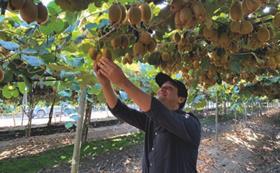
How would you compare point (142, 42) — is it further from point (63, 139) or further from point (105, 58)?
point (63, 139)

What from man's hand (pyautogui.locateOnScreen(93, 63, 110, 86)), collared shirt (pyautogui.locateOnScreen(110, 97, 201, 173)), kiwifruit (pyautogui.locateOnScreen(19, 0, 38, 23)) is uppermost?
kiwifruit (pyautogui.locateOnScreen(19, 0, 38, 23))

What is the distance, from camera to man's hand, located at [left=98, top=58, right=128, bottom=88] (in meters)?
1.78

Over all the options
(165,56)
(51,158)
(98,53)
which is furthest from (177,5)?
(51,158)

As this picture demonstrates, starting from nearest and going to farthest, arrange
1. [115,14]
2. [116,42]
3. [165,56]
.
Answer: [115,14], [116,42], [165,56]

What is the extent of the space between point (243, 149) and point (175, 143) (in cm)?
940

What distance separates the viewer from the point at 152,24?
1938 millimetres

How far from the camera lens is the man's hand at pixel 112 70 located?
1.78 metres

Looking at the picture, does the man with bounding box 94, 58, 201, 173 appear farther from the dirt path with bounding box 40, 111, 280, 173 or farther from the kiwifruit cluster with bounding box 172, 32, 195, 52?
the dirt path with bounding box 40, 111, 280, 173

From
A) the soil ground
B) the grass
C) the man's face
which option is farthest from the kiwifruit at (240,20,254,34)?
the grass

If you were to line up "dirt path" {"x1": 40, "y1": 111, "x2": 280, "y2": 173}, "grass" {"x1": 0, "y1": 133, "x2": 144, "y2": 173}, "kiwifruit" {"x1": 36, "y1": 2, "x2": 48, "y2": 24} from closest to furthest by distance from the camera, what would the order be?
"kiwifruit" {"x1": 36, "y1": 2, "x2": 48, "y2": 24} → "dirt path" {"x1": 40, "y1": 111, "x2": 280, "y2": 173} → "grass" {"x1": 0, "y1": 133, "x2": 144, "y2": 173}

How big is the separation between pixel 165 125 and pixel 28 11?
1133 mm

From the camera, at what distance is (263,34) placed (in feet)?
6.46

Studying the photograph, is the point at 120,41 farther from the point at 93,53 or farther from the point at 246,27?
the point at 246,27

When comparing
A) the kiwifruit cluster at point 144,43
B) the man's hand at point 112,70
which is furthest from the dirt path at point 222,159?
the kiwifruit cluster at point 144,43
